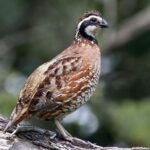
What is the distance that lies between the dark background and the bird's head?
4.36m

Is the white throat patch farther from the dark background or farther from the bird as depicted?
the dark background

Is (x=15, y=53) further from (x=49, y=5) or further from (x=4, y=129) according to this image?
(x=4, y=129)

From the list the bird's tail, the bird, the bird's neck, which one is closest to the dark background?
the bird's neck

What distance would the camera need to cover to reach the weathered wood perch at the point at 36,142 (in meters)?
10.2

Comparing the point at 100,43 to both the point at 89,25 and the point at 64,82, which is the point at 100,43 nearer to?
the point at 89,25

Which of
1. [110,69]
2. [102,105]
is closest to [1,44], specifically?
[110,69]

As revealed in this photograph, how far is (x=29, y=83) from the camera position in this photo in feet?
34.2

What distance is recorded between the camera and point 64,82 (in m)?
10.7

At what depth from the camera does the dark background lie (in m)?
15.8

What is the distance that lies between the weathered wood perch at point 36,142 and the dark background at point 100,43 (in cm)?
482

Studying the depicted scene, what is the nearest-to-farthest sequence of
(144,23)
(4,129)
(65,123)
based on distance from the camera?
(4,129), (65,123), (144,23)

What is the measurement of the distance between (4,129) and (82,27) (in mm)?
1484

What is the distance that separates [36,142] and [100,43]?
24.9ft

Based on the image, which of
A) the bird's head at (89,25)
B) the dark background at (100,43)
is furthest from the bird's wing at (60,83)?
the dark background at (100,43)
